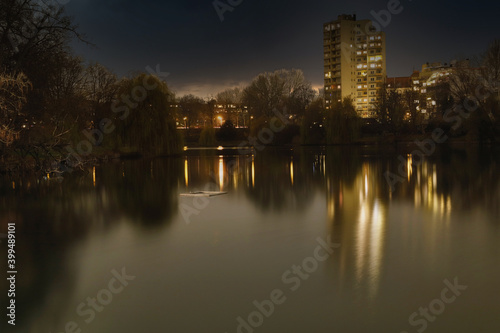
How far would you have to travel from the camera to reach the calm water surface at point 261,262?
5.23m

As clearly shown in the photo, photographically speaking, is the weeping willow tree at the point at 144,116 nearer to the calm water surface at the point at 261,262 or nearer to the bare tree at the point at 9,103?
the bare tree at the point at 9,103

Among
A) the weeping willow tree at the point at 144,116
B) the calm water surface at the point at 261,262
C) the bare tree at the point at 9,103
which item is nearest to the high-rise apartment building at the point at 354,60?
the weeping willow tree at the point at 144,116

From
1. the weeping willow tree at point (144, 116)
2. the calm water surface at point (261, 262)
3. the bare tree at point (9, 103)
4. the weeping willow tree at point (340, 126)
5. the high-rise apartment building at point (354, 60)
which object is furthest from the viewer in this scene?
the high-rise apartment building at point (354, 60)

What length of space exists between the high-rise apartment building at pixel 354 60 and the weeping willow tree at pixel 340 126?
82.8 meters

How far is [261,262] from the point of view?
23.9 ft

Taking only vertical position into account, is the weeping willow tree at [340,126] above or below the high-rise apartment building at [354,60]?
below

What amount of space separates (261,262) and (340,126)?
56.5 m

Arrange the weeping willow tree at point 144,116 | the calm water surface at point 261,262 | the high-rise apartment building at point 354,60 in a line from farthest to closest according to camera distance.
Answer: the high-rise apartment building at point 354,60
the weeping willow tree at point 144,116
the calm water surface at point 261,262

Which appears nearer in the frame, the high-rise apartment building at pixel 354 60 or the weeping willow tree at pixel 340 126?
the weeping willow tree at pixel 340 126

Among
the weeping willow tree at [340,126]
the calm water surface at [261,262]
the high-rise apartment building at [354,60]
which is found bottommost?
the calm water surface at [261,262]

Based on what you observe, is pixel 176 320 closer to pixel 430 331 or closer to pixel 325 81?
pixel 430 331

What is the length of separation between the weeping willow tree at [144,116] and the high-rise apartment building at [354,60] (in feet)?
360

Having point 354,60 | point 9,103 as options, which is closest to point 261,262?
point 9,103

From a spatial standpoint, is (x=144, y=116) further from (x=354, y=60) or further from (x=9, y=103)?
(x=354, y=60)
